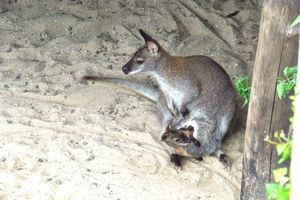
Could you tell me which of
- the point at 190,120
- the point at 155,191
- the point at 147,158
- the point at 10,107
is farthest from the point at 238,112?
the point at 10,107

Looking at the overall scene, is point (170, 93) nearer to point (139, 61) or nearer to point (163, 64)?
point (163, 64)

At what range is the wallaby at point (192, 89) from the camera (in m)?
6.34

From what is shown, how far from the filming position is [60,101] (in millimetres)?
6633

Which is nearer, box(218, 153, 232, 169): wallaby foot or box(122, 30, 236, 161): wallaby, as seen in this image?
box(218, 153, 232, 169): wallaby foot

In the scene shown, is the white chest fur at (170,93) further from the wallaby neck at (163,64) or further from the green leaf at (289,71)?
the green leaf at (289,71)

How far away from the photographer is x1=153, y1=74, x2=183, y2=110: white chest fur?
6.52m

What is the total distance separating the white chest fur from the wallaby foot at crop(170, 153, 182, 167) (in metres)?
0.70

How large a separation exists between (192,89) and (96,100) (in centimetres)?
92

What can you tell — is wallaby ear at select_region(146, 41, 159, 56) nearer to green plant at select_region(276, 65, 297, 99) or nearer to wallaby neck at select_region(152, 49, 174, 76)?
wallaby neck at select_region(152, 49, 174, 76)

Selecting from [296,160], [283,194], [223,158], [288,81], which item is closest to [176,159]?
[223,158]

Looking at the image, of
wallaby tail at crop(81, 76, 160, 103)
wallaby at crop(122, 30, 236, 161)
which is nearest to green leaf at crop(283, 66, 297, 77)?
A: wallaby at crop(122, 30, 236, 161)

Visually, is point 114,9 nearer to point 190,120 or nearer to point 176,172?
point 190,120

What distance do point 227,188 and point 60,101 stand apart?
194 cm

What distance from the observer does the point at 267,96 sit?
14.8ft
